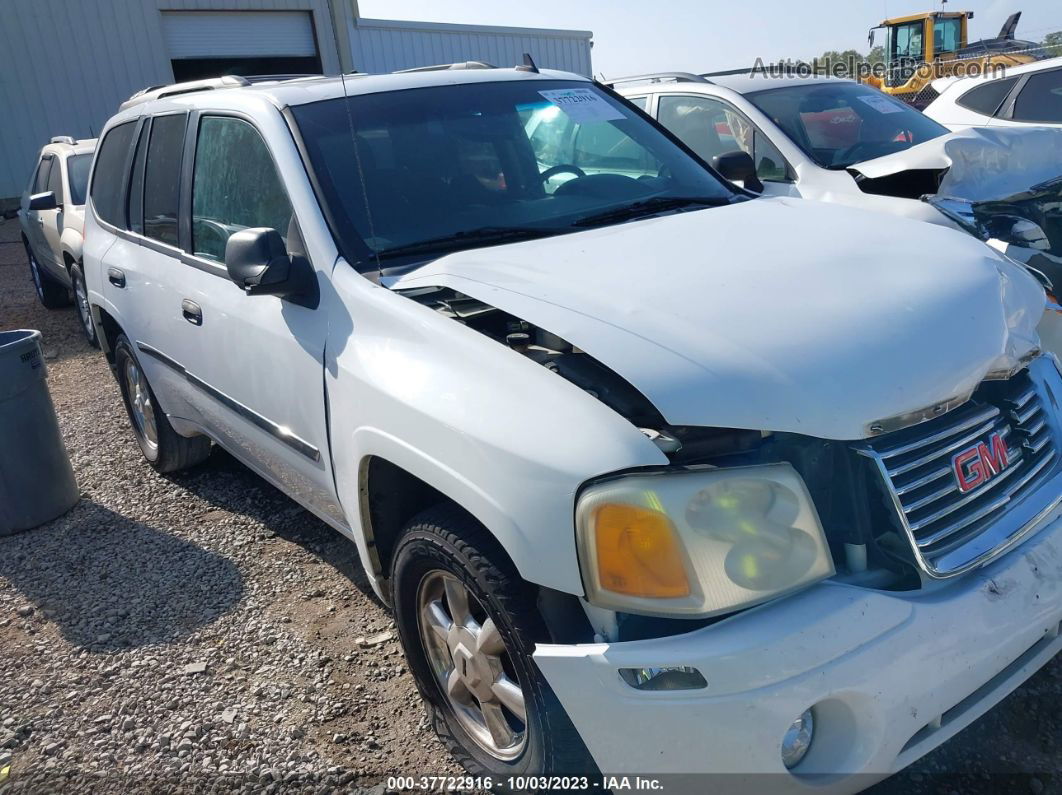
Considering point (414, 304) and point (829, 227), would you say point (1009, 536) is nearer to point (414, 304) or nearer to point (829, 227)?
point (829, 227)

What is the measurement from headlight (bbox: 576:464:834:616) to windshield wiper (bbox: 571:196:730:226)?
1.40 metres

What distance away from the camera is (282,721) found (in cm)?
280

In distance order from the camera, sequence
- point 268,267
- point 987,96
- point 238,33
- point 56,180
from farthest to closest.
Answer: point 238,33 → point 56,180 → point 987,96 → point 268,267

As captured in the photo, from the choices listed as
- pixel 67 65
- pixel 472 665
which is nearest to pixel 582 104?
pixel 472 665

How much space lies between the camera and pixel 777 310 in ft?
6.82

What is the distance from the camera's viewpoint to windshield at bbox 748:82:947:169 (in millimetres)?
5715

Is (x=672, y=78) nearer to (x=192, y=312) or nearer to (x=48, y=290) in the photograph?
(x=192, y=312)

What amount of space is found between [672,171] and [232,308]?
5.65 ft

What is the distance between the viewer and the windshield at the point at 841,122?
5715mm

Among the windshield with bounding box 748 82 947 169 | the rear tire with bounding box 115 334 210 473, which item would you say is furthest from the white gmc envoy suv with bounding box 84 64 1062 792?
the windshield with bounding box 748 82 947 169

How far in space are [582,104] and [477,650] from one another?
7.47ft

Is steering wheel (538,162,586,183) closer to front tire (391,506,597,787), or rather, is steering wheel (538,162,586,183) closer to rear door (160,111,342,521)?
rear door (160,111,342,521)

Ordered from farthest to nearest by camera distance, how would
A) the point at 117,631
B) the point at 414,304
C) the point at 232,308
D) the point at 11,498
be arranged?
the point at 11,498, the point at 117,631, the point at 232,308, the point at 414,304

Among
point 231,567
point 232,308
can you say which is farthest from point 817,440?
point 231,567
